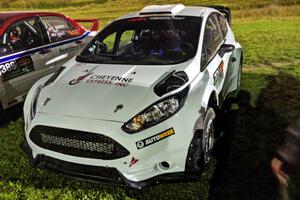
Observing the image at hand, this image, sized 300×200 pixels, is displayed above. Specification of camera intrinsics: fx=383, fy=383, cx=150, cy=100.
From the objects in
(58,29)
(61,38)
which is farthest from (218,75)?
(58,29)

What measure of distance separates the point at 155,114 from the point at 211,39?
194cm

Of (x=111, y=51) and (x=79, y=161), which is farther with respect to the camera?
(x=111, y=51)

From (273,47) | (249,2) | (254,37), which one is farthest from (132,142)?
(249,2)

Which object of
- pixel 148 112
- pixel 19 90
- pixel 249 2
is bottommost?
pixel 249 2

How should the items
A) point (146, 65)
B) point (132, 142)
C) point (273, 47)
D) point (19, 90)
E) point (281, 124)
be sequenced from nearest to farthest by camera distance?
point (132, 142)
point (146, 65)
point (281, 124)
point (19, 90)
point (273, 47)

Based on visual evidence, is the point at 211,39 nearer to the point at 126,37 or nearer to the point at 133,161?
the point at 126,37

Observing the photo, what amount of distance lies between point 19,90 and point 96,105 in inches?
115

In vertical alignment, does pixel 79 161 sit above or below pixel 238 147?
above

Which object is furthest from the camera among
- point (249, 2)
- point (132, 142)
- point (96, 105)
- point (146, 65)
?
point (249, 2)

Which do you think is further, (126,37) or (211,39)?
(126,37)

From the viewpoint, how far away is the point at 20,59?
6.38 meters

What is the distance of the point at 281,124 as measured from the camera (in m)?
5.48

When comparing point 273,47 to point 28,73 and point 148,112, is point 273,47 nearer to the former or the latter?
point 28,73

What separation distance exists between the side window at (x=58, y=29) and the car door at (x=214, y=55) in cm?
306
